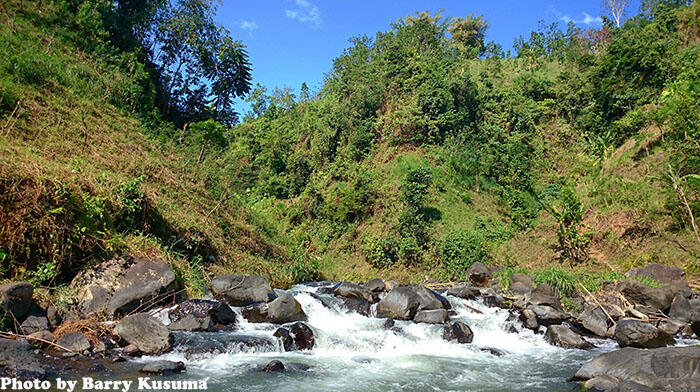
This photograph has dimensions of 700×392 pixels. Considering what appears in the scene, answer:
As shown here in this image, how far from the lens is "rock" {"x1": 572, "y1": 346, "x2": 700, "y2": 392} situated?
5.80m

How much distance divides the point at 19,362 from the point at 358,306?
7740 millimetres

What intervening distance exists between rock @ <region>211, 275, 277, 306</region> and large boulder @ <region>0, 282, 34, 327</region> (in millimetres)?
4213

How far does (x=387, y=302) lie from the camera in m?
11.2

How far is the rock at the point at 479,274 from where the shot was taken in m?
17.4

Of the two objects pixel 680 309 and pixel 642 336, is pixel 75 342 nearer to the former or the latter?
pixel 642 336

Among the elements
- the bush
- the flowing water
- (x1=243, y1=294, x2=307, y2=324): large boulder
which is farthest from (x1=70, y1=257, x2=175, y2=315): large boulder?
the bush

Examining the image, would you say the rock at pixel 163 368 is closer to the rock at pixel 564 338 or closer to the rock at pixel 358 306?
the rock at pixel 358 306

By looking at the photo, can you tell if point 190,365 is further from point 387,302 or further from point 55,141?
point 55,141

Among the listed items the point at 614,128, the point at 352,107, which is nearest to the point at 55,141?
the point at 352,107

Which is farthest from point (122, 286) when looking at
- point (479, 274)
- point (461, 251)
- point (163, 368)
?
point (461, 251)

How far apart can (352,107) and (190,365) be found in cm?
2542

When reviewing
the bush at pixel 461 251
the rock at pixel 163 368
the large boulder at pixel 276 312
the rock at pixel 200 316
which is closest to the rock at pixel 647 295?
the bush at pixel 461 251

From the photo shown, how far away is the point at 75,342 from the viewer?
643 centimetres

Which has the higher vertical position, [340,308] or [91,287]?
[91,287]
